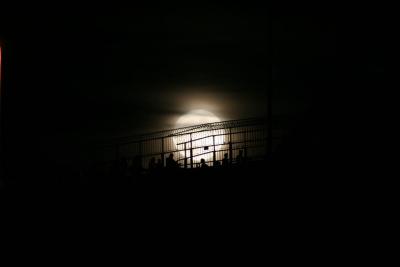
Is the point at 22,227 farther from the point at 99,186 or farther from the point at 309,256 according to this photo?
the point at 309,256

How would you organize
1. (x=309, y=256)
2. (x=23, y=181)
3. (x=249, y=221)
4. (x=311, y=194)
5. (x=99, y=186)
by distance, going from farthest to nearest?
(x=23, y=181)
(x=99, y=186)
(x=311, y=194)
(x=249, y=221)
(x=309, y=256)

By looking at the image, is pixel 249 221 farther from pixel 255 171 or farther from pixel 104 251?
pixel 104 251

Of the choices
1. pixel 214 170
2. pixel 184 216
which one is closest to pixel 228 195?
pixel 184 216

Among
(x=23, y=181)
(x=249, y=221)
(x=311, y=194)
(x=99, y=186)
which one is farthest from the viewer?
(x=23, y=181)

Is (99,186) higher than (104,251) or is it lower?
higher

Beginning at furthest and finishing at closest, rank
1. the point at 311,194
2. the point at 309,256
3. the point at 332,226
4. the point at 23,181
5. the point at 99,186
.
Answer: the point at 23,181 → the point at 99,186 → the point at 311,194 → the point at 332,226 → the point at 309,256

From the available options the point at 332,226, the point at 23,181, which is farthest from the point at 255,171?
the point at 23,181

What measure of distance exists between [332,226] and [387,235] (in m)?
0.99

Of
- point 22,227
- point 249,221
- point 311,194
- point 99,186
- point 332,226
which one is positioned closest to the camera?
point 332,226

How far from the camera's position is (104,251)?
10328 mm

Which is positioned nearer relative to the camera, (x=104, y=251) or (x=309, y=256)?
(x=309, y=256)

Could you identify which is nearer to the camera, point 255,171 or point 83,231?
point 83,231

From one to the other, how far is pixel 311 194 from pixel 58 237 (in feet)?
18.4

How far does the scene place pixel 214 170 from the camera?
553 inches
